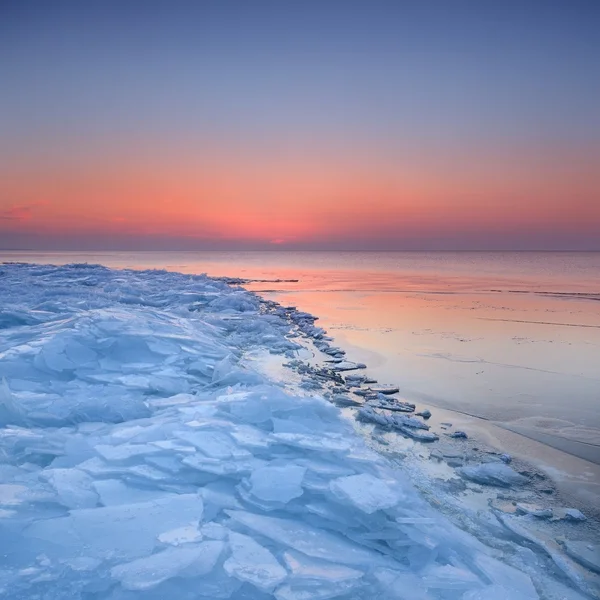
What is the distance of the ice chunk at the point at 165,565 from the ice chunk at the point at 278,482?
448mm

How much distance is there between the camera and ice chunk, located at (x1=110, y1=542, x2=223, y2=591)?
1780 millimetres

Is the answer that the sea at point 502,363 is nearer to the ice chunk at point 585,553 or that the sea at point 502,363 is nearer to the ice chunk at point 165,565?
Answer: the ice chunk at point 585,553

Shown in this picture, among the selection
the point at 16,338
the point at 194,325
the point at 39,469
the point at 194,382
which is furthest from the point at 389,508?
the point at 194,325

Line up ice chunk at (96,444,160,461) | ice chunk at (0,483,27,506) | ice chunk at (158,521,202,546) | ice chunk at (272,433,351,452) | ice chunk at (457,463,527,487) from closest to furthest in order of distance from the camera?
ice chunk at (158,521,202,546), ice chunk at (0,483,27,506), ice chunk at (96,444,160,461), ice chunk at (272,433,351,452), ice chunk at (457,463,527,487)

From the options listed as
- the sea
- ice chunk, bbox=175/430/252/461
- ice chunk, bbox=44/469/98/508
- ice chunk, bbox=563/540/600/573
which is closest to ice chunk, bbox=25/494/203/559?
ice chunk, bbox=44/469/98/508

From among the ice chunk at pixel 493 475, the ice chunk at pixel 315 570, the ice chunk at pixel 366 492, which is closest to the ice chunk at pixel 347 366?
the ice chunk at pixel 493 475

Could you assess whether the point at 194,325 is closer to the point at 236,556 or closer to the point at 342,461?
the point at 342,461

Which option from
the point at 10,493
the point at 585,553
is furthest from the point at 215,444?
the point at 585,553

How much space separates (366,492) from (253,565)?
796 mm

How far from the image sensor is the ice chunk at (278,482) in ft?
7.81

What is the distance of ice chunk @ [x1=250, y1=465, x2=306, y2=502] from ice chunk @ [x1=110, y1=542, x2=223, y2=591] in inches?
17.6

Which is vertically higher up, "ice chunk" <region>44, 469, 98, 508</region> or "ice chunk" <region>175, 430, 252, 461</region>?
"ice chunk" <region>175, 430, 252, 461</region>

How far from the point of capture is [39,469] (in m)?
2.66

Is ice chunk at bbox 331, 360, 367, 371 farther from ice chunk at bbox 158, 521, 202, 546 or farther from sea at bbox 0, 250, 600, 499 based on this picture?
ice chunk at bbox 158, 521, 202, 546
